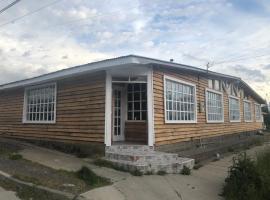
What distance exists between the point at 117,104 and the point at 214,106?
6.10m

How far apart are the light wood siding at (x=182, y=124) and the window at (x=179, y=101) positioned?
0.22m

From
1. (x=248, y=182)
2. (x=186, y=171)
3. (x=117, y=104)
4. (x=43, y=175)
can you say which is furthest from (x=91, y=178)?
(x=117, y=104)

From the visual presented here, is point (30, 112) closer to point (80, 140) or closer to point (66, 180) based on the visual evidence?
point (80, 140)

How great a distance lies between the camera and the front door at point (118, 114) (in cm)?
1147

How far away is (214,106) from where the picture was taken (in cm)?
1553

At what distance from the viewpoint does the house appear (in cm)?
1009

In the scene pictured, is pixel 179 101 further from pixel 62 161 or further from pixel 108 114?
pixel 62 161

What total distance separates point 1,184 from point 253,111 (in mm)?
20724

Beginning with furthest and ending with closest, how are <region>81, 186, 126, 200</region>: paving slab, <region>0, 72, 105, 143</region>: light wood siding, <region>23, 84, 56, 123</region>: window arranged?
<region>23, 84, 56, 123</region>: window
<region>0, 72, 105, 143</region>: light wood siding
<region>81, 186, 126, 200</region>: paving slab

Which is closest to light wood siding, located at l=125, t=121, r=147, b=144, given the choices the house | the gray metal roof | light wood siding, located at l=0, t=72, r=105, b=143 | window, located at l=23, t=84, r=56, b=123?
the house

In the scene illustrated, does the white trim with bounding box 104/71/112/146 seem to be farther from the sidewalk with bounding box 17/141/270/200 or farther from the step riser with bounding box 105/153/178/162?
the sidewalk with bounding box 17/141/270/200

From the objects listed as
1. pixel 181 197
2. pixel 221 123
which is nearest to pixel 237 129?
pixel 221 123

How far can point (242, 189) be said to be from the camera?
6309mm

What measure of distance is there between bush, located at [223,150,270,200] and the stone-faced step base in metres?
2.01
